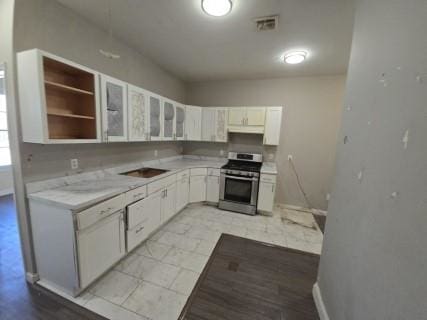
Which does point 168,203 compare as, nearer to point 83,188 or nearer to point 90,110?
point 83,188

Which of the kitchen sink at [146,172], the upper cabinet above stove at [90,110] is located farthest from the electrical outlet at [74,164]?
the kitchen sink at [146,172]

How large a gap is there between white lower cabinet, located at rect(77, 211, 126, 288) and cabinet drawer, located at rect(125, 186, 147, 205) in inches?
6.1

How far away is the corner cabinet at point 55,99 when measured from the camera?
1422mm

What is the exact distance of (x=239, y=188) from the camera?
3.46 metres

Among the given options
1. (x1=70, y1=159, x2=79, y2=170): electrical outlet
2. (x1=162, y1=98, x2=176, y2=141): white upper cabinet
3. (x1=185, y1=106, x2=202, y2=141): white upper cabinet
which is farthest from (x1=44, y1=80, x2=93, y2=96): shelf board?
(x1=185, y1=106, x2=202, y2=141): white upper cabinet

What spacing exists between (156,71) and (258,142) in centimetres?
251

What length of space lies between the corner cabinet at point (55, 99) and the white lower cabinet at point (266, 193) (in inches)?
107

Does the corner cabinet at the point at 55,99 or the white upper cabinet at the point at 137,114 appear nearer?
the corner cabinet at the point at 55,99

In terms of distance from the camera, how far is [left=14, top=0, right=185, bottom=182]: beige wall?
1551 mm

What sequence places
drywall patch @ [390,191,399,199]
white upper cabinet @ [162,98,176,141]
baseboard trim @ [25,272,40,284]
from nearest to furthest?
drywall patch @ [390,191,399,199]
baseboard trim @ [25,272,40,284]
white upper cabinet @ [162,98,176,141]

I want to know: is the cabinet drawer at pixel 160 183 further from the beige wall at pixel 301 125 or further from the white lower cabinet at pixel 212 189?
the beige wall at pixel 301 125

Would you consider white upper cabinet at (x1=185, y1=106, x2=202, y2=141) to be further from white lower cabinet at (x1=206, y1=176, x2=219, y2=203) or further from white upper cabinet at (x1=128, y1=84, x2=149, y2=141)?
white upper cabinet at (x1=128, y1=84, x2=149, y2=141)

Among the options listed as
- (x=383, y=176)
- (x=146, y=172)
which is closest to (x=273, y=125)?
(x=146, y=172)

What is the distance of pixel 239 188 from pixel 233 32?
2.53m
